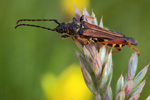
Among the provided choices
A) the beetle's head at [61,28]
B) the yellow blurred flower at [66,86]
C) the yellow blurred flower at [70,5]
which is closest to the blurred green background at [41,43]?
the yellow blurred flower at [70,5]

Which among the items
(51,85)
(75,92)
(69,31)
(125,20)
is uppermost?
(125,20)

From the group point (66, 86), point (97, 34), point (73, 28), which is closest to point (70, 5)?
point (73, 28)

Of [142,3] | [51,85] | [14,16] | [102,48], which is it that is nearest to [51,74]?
[51,85]

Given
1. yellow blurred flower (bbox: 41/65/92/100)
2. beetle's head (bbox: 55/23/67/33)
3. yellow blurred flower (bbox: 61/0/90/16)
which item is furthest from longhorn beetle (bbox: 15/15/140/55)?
yellow blurred flower (bbox: 61/0/90/16)

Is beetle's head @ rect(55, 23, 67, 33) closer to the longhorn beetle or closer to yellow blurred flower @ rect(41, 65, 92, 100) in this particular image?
the longhorn beetle

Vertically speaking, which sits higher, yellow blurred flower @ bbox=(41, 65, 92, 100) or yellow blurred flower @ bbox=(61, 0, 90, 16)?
yellow blurred flower @ bbox=(61, 0, 90, 16)

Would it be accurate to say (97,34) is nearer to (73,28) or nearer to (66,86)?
(73,28)

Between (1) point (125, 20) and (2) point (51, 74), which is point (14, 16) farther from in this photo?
(1) point (125, 20)
